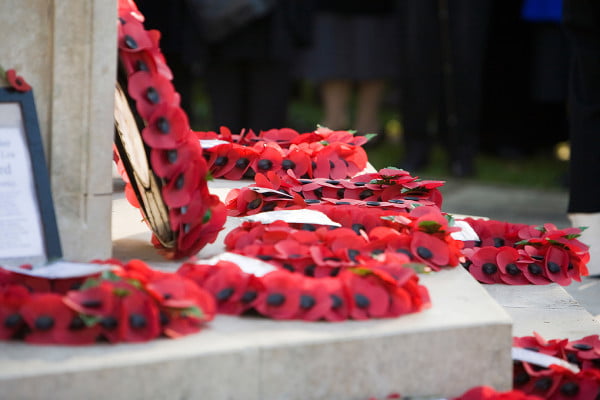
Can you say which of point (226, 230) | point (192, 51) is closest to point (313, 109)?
point (192, 51)

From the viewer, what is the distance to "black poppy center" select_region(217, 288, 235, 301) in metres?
1.90

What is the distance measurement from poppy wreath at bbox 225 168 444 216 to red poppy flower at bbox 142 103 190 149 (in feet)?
1.88

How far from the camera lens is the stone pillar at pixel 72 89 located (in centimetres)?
205

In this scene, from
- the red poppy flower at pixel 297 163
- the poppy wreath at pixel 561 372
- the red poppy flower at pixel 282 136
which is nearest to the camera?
the poppy wreath at pixel 561 372

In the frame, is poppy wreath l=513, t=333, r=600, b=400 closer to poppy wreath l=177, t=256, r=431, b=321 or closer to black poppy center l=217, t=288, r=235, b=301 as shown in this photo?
poppy wreath l=177, t=256, r=431, b=321

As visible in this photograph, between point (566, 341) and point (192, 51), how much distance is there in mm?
3399

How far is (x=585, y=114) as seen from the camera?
3373mm

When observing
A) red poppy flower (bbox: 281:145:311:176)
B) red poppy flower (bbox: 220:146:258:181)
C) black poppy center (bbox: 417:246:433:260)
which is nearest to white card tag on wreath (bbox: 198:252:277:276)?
black poppy center (bbox: 417:246:433:260)

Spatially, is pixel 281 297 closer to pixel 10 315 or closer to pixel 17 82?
pixel 10 315

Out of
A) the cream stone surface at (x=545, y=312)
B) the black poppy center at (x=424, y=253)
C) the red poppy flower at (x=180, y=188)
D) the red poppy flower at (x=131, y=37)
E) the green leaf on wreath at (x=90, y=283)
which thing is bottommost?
the cream stone surface at (x=545, y=312)

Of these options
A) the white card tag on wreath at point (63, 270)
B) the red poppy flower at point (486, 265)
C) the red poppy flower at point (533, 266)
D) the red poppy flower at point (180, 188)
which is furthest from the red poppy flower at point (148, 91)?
the red poppy flower at point (533, 266)

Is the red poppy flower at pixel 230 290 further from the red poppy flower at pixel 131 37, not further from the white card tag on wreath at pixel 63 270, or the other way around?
the red poppy flower at pixel 131 37

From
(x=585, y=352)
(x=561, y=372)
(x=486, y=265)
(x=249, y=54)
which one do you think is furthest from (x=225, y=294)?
(x=249, y=54)

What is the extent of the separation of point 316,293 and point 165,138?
1.49 ft
